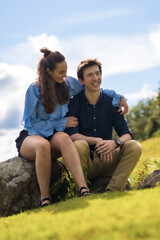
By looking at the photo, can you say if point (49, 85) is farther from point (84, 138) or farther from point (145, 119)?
point (145, 119)

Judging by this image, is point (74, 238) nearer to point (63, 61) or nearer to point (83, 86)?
point (63, 61)

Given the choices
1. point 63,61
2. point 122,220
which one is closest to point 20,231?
point 122,220

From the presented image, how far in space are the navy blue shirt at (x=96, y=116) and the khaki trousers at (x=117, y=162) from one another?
0.44 m

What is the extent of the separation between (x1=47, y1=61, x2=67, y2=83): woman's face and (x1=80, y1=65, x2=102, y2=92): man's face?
16.9 inches

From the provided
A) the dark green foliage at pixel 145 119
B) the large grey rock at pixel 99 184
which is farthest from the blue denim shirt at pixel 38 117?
the dark green foliage at pixel 145 119

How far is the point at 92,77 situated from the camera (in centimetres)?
621

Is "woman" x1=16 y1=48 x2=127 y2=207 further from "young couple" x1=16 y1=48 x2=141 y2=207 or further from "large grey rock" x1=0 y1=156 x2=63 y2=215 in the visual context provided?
"large grey rock" x1=0 y1=156 x2=63 y2=215

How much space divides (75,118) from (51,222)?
297cm

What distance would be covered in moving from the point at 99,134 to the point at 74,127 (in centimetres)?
58

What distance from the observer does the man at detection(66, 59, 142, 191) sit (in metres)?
6.10

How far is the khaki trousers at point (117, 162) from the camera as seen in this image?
6027 millimetres

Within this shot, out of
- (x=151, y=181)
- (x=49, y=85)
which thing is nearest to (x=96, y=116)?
(x=49, y=85)

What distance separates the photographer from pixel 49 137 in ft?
20.0

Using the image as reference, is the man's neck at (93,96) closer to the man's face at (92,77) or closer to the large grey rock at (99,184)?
the man's face at (92,77)
